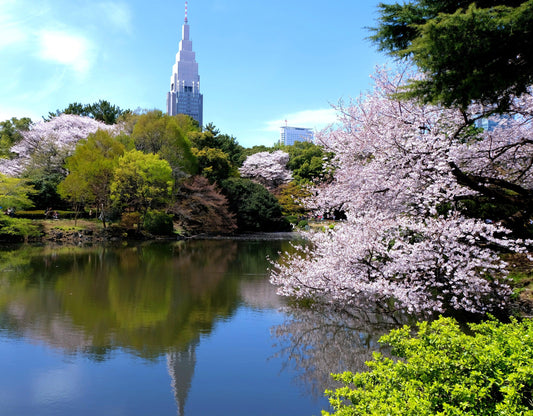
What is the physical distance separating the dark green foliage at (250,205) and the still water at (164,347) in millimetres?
19001

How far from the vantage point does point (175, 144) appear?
1040 inches

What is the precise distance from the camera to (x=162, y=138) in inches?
1033

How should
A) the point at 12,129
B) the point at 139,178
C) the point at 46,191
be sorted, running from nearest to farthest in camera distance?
the point at 139,178
the point at 46,191
the point at 12,129

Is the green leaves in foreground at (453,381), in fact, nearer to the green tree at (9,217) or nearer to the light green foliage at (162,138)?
the green tree at (9,217)

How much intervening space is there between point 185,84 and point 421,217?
9859 centimetres

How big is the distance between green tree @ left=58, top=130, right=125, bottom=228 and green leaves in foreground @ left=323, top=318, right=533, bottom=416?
2217 cm

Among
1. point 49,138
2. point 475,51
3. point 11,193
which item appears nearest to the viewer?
point 475,51

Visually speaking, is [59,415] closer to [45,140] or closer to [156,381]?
[156,381]

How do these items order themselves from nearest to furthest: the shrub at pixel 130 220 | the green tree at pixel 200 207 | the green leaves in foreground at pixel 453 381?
the green leaves in foreground at pixel 453 381, the shrub at pixel 130 220, the green tree at pixel 200 207

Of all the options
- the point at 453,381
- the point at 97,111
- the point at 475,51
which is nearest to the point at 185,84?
the point at 97,111

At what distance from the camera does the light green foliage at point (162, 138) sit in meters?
26.0

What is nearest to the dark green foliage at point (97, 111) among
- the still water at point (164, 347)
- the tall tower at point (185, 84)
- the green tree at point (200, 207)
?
the green tree at point (200, 207)

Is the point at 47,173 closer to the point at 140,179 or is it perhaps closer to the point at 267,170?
the point at 140,179

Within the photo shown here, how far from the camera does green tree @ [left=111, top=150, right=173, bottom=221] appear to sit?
22.7 meters
